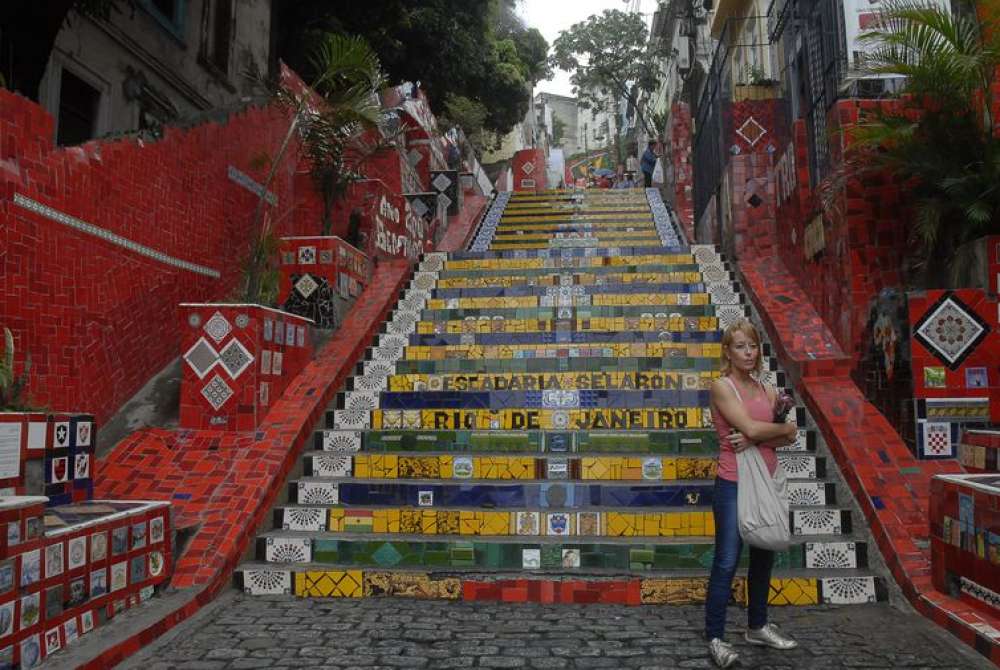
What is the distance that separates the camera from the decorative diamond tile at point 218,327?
17.3 feet

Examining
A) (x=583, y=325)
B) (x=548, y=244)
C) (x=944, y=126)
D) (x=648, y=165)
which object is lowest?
(x=583, y=325)

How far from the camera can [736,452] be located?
3018mm

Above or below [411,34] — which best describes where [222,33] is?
below

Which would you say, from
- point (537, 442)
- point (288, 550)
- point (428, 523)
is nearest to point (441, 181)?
point (537, 442)

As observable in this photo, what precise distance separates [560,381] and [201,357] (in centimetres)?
265

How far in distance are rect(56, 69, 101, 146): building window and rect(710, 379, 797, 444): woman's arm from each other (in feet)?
25.7

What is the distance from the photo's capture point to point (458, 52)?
14.4 metres

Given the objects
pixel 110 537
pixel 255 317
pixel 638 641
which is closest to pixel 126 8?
pixel 255 317

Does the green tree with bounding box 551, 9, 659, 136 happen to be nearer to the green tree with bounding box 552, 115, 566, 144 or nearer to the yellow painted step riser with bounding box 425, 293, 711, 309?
the yellow painted step riser with bounding box 425, 293, 711, 309

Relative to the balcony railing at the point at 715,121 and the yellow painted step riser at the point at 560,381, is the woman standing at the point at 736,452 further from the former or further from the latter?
the balcony railing at the point at 715,121

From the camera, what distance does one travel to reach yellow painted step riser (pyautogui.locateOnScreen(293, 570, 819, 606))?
3.84m

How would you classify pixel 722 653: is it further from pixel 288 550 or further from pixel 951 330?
pixel 951 330

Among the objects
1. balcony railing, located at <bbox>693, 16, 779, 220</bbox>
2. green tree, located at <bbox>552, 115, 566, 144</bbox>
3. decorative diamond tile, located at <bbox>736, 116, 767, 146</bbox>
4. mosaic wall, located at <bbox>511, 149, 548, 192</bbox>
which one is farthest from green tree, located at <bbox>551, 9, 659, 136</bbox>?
green tree, located at <bbox>552, 115, 566, 144</bbox>

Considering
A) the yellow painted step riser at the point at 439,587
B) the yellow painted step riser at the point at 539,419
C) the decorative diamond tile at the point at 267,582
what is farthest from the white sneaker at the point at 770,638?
the decorative diamond tile at the point at 267,582
